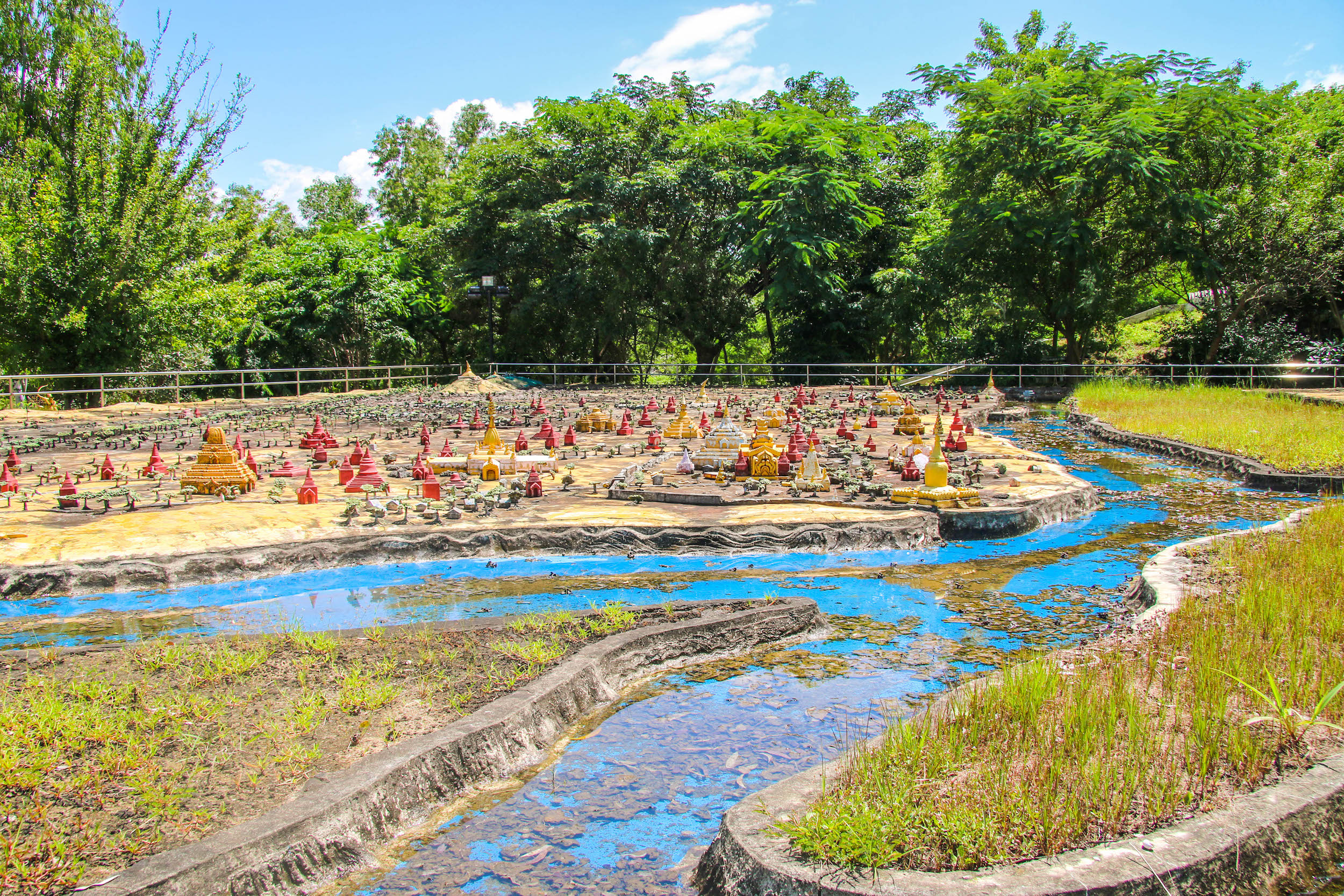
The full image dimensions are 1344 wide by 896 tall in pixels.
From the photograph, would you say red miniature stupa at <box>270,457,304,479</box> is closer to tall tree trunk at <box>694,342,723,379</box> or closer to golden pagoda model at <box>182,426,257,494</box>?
golden pagoda model at <box>182,426,257,494</box>

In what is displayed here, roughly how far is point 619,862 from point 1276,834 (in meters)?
2.76

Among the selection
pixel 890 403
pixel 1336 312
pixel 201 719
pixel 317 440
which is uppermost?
pixel 1336 312

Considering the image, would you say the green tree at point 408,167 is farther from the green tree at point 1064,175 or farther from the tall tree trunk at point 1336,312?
the tall tree trunk at point 1336,312

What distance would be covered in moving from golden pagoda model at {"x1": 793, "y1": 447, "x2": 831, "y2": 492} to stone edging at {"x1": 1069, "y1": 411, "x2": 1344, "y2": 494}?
642 cm

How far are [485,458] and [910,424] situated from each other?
8.77 metres

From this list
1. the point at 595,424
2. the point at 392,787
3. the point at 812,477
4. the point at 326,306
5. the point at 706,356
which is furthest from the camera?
the point at 706,356

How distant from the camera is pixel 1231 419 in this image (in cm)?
1770

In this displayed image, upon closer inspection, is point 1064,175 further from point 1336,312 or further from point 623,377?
point 623,377

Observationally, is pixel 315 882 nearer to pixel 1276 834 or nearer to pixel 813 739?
pixel 813 739

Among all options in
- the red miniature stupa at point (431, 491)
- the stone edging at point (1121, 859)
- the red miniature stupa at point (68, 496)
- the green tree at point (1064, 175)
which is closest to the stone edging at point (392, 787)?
the stone edging at point (1121, 859)

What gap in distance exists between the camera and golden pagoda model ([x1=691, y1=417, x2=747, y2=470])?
13.5 metres

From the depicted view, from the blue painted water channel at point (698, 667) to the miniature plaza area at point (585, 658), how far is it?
30mm

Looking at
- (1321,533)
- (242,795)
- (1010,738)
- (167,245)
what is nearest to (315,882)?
(242,795)

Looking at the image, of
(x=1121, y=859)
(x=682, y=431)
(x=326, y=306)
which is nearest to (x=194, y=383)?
(x=326, y=306)
